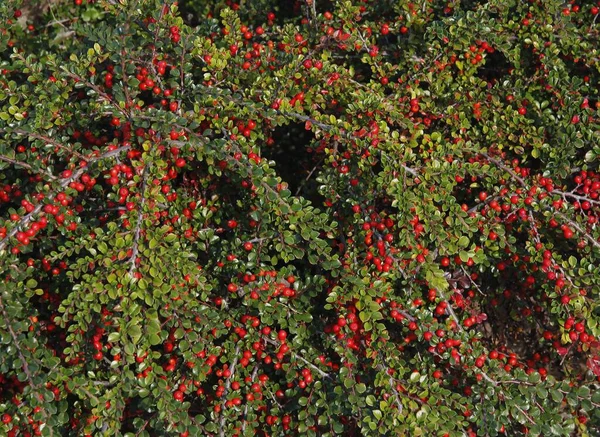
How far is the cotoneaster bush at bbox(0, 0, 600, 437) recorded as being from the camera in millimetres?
2730

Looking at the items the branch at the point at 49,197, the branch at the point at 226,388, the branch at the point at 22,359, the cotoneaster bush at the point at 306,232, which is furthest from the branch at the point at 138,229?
the branch at the point at 226,388

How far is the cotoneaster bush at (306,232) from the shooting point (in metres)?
2.73

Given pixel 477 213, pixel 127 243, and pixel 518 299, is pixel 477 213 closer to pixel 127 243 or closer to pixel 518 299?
pixel 518 299

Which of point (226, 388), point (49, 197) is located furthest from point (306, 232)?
point (49, 197)

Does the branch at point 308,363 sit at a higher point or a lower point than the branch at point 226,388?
higher

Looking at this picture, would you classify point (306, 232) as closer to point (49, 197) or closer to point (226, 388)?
point (226, 388)

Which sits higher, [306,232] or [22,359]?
[306,232]

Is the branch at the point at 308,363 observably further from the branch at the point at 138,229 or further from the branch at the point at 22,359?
the branch at the point at 22,359

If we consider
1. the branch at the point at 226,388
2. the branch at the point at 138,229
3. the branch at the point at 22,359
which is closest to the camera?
the branch at the point at 22,359

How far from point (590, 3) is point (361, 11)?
4.05 feet

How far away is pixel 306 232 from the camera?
2797mm

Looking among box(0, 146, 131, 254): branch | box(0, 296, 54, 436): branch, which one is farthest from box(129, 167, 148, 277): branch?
box(0, 296, 54, 436): branch

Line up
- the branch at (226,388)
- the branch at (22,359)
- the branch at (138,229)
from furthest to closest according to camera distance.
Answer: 1. the branch at (226,388)
2. the branch at (138,229)
3. the branch at (22,359)

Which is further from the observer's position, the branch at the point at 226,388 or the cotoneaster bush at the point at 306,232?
the branch at the point at 226,388
